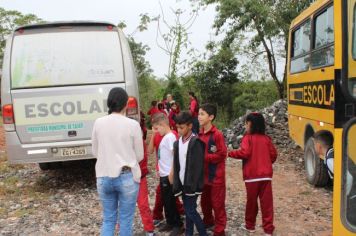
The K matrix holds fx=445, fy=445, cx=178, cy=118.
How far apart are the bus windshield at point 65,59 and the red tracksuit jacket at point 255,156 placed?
100 inches

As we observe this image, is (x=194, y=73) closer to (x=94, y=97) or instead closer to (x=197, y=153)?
(x=94, y=97)

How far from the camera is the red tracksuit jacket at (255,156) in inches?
182

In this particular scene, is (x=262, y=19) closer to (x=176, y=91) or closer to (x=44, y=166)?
(x=176, y=91)

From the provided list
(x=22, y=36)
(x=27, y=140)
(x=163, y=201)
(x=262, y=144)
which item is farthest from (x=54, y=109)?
(x=262, y=144)

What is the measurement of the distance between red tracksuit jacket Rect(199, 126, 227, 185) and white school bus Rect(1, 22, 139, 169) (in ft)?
6.79

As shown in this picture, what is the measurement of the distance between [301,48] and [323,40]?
155 centimetres

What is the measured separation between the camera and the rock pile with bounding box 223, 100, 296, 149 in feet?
35.9

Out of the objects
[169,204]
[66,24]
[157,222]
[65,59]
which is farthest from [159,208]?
[66,24]

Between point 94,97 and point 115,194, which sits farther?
point 94,97

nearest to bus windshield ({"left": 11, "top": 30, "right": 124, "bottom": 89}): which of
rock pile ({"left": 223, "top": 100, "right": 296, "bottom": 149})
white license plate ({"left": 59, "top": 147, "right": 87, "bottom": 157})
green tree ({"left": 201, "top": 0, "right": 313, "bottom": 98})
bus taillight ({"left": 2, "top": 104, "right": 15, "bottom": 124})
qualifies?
bus taillight ({"left": 2, "top": 104, "right": 15, "bottom": 124})

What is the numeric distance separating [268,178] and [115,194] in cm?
165

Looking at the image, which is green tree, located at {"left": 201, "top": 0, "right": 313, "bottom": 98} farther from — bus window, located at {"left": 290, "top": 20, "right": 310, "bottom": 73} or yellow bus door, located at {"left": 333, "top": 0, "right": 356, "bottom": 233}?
yellow bus door, located at {"left": 333, "top": 0, "right": 356, "bottom": 233}

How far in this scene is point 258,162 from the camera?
463 centimetres

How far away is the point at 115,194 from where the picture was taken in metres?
3.98
